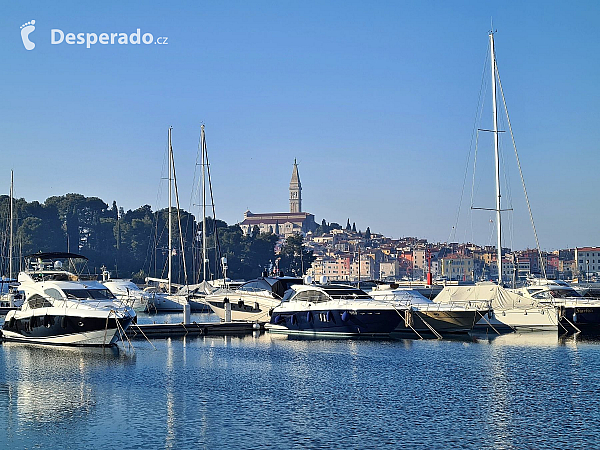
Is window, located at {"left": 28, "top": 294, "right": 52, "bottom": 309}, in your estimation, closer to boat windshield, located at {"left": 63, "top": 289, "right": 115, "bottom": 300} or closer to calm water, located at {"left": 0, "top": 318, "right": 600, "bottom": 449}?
boat windshield, located at {"left": 63, "top": 289, "right": 115, "bottom": 300}

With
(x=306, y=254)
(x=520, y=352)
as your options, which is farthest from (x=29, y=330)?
(x=306, y=254)

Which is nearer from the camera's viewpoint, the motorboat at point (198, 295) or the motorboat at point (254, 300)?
the motorboat at point (254, 300)

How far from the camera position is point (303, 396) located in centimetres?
Result: 2605

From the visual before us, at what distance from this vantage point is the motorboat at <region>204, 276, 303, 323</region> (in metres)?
48.6

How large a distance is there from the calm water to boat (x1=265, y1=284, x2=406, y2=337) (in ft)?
7.56

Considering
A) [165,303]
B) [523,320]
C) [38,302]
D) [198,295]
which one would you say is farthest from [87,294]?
[198,295]

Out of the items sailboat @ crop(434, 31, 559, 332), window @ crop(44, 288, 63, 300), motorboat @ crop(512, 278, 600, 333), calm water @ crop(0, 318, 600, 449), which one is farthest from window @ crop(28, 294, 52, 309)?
motorboat @ crop(512, 278, 600, 333)

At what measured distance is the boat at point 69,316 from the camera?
120 ft

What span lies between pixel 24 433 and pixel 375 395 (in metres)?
10.7

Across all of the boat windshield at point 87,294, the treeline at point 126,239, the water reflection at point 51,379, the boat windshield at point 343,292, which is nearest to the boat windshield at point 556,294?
the boat windshield at point 343,292

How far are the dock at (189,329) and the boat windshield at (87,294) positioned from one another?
375 cm

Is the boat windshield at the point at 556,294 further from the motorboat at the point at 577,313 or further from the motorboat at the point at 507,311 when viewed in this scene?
the motorboat at the point at 507,311

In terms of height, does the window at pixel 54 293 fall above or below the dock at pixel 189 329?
above

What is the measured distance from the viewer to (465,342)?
4081 centimetres
